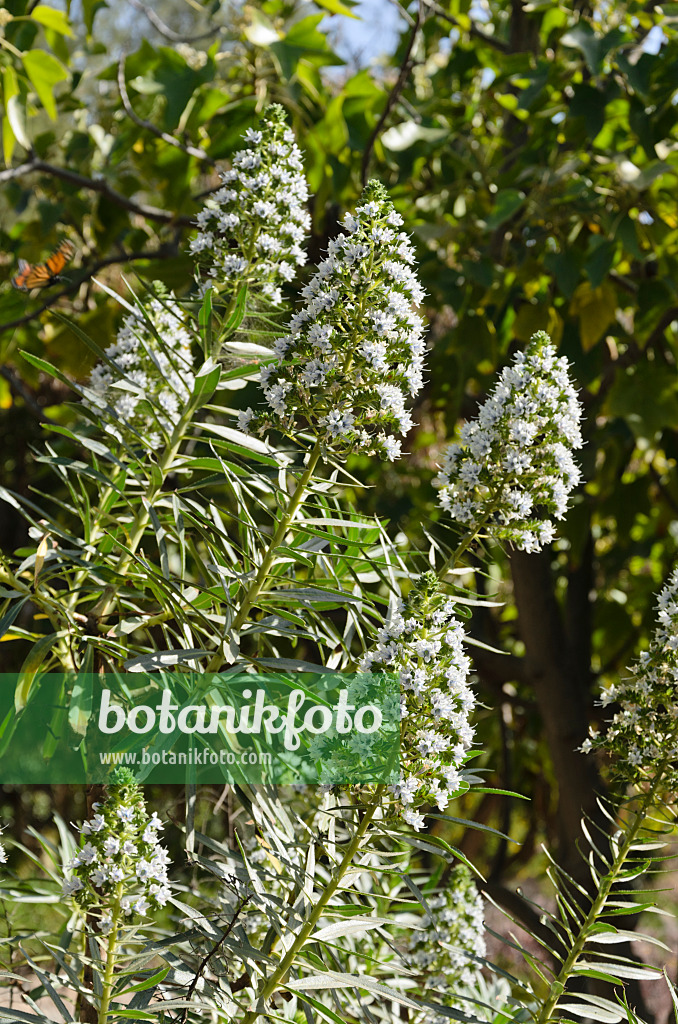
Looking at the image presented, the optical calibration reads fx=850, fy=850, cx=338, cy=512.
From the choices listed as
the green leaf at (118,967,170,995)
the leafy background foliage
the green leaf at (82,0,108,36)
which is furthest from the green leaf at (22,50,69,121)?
the green leaf at (118,967,170,995)

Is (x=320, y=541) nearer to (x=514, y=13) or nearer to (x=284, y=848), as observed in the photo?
(x=284, y=848)

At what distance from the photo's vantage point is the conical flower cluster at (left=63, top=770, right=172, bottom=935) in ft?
2.14

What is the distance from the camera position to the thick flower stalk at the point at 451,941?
90cm

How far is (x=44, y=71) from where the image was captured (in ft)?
4.65

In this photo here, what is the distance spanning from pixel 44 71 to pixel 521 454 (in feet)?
3.85

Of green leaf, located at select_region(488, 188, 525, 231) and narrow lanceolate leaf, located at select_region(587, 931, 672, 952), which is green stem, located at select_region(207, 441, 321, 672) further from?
green leaf, located at select_region(488, 188, 525, 231)

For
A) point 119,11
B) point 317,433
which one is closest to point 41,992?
point 317,433

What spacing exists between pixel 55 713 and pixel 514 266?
129 cm

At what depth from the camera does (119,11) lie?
261 inches

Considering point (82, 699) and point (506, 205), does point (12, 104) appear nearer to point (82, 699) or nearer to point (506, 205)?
point (506, 205)

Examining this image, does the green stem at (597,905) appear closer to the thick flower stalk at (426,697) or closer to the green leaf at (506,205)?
the thick flower stalk at (426,697)

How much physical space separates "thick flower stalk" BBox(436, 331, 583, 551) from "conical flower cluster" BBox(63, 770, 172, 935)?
0.36m

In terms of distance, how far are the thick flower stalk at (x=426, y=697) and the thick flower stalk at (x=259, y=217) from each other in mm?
327

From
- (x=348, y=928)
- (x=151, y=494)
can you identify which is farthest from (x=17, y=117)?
(x=348, y=928)
